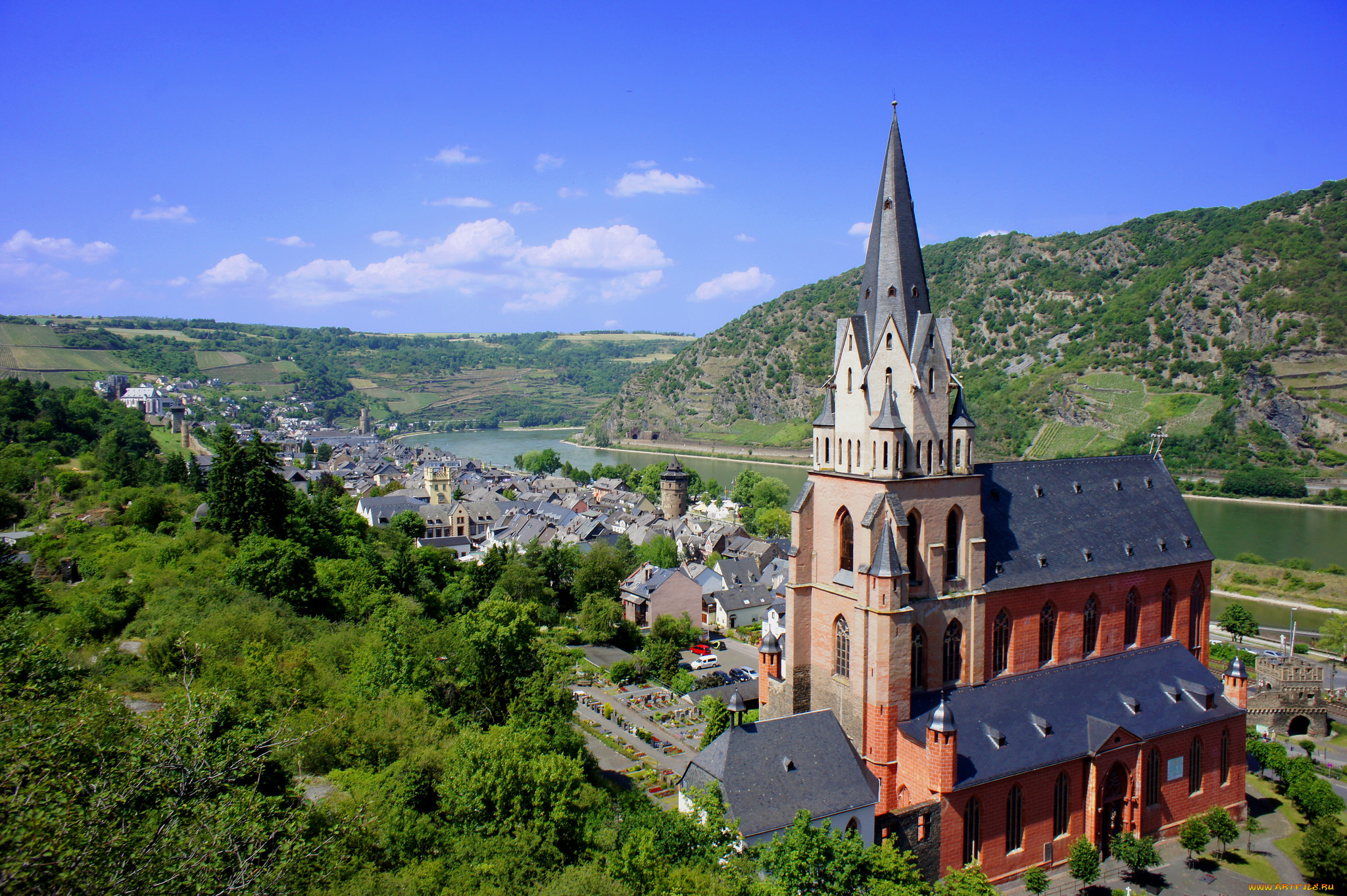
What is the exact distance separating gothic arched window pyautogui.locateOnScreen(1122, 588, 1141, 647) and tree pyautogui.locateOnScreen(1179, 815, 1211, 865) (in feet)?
21.7

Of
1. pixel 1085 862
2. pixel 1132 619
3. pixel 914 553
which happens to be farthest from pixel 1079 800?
pixel 914 553

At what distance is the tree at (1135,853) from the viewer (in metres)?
26.2

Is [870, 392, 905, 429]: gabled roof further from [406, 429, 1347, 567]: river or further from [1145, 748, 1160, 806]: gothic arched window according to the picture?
[406, 429, 1347, 567]: river

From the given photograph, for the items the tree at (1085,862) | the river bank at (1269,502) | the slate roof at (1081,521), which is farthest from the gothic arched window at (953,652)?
the river bank at (1269,502)

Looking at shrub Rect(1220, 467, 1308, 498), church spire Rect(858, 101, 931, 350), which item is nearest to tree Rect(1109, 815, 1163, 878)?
church spire Rect(858, 101, 931, 350)

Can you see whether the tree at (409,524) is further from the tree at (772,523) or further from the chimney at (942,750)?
the chimney at (942,750)

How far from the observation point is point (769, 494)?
11031cm

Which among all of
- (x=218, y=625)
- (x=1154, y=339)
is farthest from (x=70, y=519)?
(x=1154, y=339)

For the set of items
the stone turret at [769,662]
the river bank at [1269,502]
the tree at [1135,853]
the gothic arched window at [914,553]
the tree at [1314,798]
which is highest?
the gothic arched window at [914,553]

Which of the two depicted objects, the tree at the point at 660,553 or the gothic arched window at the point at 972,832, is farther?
the tree at the point at 660,553

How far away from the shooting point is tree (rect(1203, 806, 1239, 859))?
27938 millimetres

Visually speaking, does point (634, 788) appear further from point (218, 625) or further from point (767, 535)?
point (767, 535)

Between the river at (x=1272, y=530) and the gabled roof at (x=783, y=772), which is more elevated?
the gabled roof at (x=783, y=772)

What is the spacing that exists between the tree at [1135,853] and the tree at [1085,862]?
1448 millimetres
